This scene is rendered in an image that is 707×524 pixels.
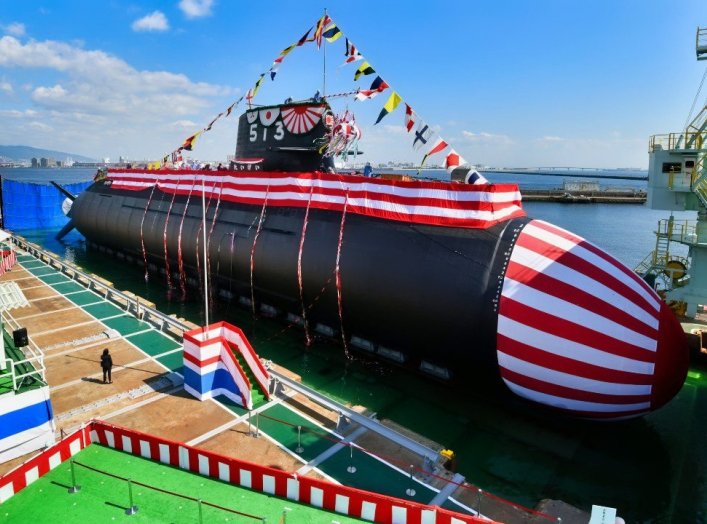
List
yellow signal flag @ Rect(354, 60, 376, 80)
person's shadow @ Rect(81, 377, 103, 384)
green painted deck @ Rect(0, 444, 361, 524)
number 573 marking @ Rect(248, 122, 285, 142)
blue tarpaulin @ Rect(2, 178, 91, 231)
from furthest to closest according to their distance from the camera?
blue tarpaulin @ Rect(2, 178, 91, 231) < number 573 marking @ Rect(248, 122, 285, 142) < yellow signal flag @ Rect(354, 60, 376, 80) < person's shadow @ Rect(81, 377, 103, 384) < green painted deck @ Rect(0, 444, 361, 524)

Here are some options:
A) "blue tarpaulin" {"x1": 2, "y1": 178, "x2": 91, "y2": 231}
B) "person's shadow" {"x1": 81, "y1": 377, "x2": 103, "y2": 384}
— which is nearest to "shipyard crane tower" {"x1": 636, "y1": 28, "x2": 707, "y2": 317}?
"person's shadow" {"x1": 81, "y1": 377, "x2": 103, "y2": 384}

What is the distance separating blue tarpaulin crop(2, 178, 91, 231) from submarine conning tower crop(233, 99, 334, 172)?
33445mm

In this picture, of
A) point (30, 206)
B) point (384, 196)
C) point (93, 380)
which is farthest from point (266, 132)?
point (30, 206)

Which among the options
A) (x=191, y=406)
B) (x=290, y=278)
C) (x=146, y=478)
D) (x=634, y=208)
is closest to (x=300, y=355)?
(x=290, y=278)

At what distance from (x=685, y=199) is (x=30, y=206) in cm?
5543

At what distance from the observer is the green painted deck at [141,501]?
7.65 meters

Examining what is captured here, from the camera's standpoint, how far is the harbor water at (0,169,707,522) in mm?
10008

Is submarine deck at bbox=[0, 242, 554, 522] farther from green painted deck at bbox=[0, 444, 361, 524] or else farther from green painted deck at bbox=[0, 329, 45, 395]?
green painted deck at bbox=[0, 329, 45, 395]

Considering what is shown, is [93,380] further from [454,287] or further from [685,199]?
[685,199]

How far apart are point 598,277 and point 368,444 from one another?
274 inches

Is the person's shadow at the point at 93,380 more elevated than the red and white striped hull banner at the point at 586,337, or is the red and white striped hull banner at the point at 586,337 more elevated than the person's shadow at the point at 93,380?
the red and white striped hull banner at the point at 586,337

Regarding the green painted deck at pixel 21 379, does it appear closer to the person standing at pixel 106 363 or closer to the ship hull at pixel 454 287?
the person standing at pixel 106 363

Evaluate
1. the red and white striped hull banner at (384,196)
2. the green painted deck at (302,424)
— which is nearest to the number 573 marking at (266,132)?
the red and white striped hull banner at (384,196)

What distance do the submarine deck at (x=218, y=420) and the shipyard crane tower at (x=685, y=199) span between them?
14.4 meters
